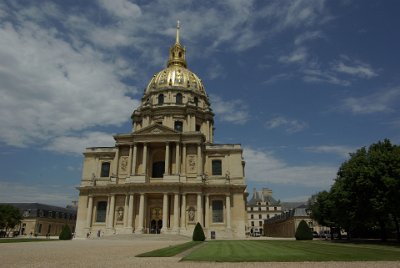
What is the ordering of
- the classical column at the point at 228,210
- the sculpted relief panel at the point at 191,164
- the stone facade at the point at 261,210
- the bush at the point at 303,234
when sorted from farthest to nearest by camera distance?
the stone facade at the point at 261,210 → the sculpted relief panel at the point at 191,164 → the classical column at the point at 228,210 → the bush at the point at 303,234

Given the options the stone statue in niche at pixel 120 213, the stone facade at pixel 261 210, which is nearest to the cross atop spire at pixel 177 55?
the stone statue in niche at pixel 120 213

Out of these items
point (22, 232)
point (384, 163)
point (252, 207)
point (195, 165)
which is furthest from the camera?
point (252, 207)

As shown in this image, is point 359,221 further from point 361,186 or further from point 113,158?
point 113,158

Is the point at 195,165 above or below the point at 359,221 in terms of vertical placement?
above

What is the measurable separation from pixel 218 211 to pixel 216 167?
7419 mm

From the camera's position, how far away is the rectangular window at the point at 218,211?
52569mm

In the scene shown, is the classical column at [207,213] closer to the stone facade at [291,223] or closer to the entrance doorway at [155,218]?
the entrance doorway at [155,218]

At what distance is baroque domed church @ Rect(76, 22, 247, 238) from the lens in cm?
5106

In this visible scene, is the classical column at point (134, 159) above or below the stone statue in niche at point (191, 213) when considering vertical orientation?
above

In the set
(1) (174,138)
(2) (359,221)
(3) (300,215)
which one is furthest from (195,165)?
(3) (300,215)

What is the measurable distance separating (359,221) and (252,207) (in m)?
79.6

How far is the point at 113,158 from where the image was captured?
5881cm

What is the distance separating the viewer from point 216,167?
57.0 m

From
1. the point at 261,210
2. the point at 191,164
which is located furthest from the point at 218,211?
the point at 261,210
